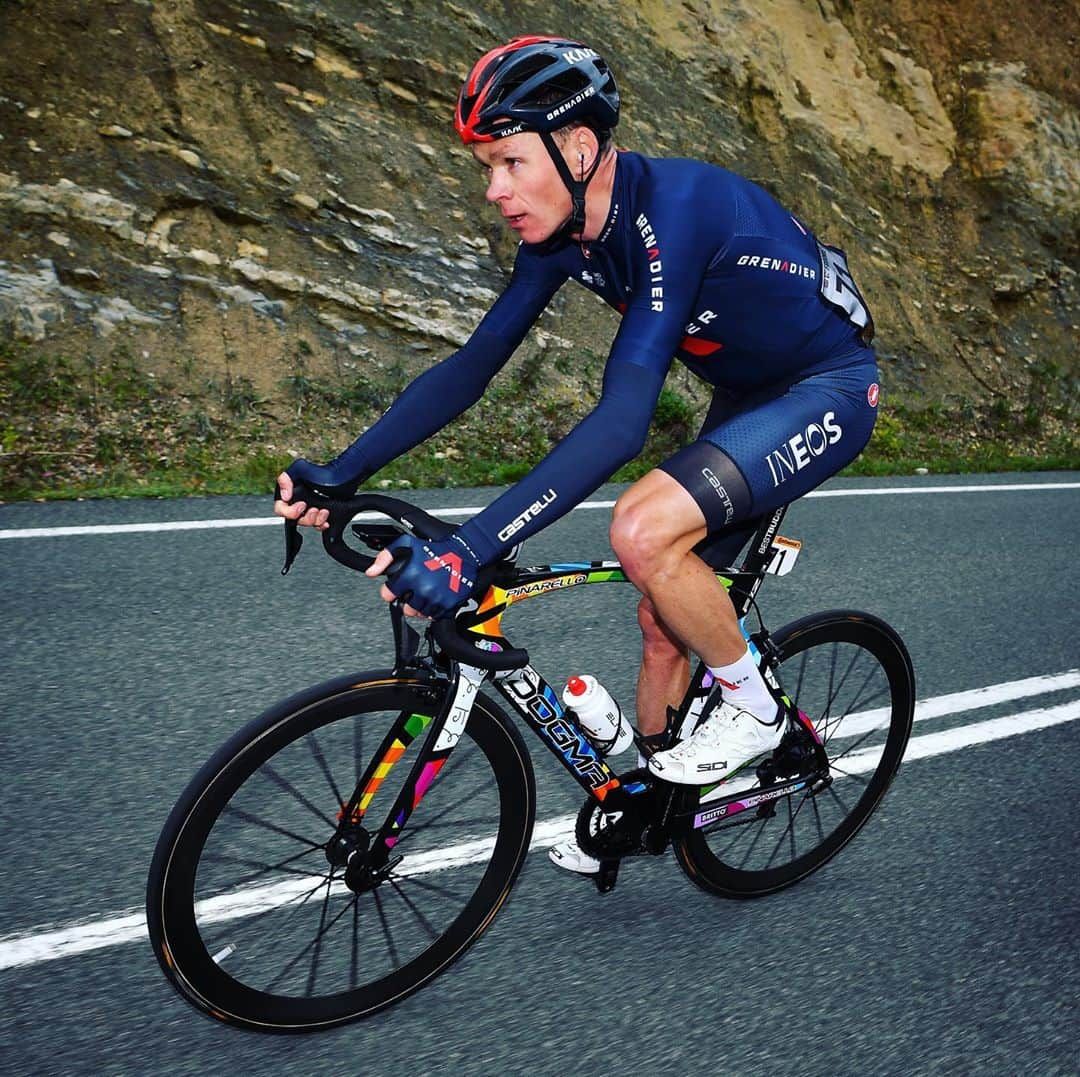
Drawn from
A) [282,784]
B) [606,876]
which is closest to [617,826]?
[606,876]

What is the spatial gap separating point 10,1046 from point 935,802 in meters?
2.78

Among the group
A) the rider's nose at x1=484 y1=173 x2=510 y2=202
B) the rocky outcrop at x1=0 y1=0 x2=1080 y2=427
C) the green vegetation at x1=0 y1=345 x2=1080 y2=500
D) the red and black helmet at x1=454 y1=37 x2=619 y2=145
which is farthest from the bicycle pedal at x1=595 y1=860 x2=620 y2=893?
the rocky outcrop at x1=0 y1=0 x2=1080 y2=427

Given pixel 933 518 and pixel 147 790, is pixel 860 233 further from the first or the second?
pixel 147 790

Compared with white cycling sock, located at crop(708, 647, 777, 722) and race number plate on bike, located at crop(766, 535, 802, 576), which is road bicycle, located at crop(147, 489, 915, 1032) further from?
white cycling sock, located at crop(708, 647, 777, 722)

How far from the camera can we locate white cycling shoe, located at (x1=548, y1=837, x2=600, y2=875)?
9.40 feet

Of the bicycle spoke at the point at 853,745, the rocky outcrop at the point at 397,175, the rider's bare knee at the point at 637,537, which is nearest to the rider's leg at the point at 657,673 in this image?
the rider's bare knee at the point at 637,537

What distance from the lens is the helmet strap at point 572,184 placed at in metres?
2.39

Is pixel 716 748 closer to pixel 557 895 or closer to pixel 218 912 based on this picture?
pixel 557 895

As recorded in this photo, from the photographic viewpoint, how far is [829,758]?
129 inches

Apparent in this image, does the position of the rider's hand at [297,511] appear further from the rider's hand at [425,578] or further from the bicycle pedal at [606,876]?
the bicycle pedal at [606,876]

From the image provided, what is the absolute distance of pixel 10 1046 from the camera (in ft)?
7.34

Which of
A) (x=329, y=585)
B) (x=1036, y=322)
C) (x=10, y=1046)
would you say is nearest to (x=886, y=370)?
(x=1036, y=322)

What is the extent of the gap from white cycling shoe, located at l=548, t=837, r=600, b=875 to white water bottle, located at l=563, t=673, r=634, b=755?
36 centimetres

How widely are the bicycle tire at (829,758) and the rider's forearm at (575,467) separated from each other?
895mm
